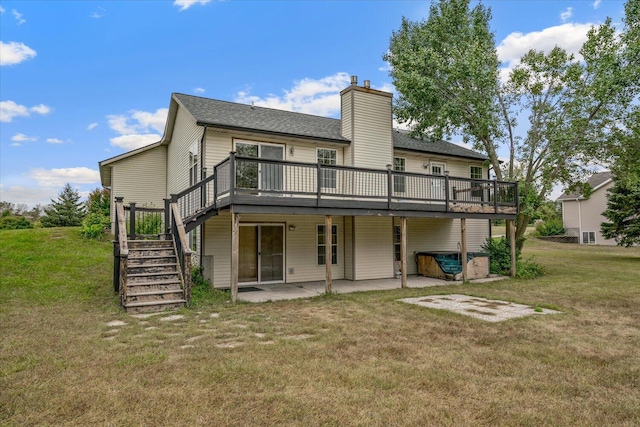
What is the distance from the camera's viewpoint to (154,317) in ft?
23.3

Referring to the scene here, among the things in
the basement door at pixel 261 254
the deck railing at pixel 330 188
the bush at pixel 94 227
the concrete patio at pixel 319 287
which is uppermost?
the deck railing at pixel 330 188

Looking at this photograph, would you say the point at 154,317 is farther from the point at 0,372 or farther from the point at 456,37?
the point at 456,37

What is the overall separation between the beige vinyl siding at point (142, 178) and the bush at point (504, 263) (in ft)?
45.7

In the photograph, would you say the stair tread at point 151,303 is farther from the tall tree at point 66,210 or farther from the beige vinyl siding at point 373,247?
the tall tree at point 66,210

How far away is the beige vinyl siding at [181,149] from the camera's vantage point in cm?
1234

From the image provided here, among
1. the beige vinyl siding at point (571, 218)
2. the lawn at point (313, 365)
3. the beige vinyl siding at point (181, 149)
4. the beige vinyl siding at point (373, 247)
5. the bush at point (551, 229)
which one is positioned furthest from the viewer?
the bush at point (551, 229)

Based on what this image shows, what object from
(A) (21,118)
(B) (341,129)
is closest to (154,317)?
(B) (341,129)

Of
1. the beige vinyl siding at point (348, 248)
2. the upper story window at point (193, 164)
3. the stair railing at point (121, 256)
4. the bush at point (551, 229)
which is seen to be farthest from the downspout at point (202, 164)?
the bush at point (551, 229)

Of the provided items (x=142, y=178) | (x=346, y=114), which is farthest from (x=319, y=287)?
(x=142, y=178)

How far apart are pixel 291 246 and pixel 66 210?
941 inches

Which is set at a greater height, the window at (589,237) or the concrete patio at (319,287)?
the window at (589,237)

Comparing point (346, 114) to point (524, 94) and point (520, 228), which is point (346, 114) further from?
point (520, 228)

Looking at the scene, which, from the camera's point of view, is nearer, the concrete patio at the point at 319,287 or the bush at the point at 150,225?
the concrete patio at the point at 319,287

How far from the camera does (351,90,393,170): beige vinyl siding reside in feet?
42.3
